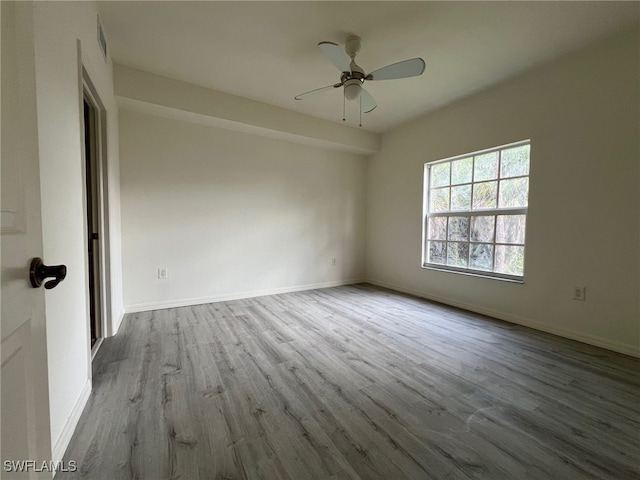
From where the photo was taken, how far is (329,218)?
4461mm

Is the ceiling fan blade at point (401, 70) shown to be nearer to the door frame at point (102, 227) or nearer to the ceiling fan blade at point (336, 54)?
the ceiling fan blade at point (336, 54)

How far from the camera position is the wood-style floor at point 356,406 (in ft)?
3.77

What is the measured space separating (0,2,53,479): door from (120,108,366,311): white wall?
8.96ft

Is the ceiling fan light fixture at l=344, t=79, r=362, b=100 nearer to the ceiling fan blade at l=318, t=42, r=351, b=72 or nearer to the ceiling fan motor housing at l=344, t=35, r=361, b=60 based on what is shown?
the ceiling fan blade at l=318, t=42, r=351, b=72

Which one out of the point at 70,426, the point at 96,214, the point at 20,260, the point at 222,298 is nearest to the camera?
the point at 20,260

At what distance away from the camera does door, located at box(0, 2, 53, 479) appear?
0.54 meters

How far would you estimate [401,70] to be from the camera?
2125 millimetres

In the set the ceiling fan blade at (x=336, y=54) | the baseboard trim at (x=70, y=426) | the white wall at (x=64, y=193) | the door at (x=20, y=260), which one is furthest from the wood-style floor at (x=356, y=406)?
the ceiling fan blade at (x=336, y=54)

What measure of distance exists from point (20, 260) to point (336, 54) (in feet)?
7.15

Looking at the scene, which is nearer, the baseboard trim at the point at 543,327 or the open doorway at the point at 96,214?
the baseboard trim at the point at 543,327

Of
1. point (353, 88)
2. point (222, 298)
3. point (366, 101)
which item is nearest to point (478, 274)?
point (366, 101)

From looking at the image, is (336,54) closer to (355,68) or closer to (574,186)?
(355,68)

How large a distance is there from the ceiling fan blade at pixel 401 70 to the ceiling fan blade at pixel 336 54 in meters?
0.21

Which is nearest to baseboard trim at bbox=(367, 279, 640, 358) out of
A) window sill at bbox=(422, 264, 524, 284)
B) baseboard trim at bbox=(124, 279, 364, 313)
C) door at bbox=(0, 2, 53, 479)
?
window sill at bbox=(422, 264, 524, 284)
